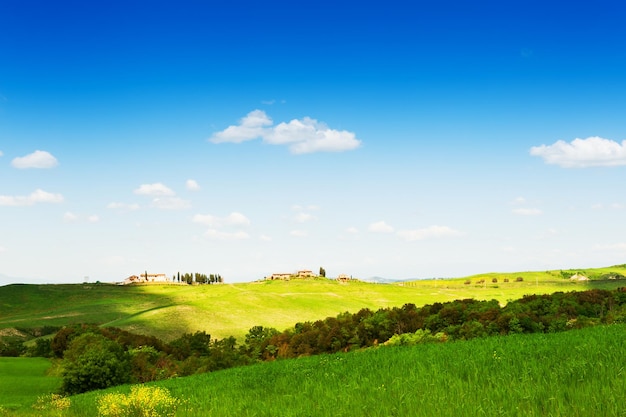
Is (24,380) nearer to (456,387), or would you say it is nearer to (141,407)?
(141,407)

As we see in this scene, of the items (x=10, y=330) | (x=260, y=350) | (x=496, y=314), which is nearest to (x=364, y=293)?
(x=10, y=330)

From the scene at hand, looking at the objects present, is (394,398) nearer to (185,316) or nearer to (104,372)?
(104,372)

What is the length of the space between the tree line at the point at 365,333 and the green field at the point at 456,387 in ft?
47.4

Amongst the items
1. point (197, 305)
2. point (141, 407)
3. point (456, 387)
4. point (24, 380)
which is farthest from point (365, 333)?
point (197, 305)

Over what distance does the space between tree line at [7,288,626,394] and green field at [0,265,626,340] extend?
3247cm

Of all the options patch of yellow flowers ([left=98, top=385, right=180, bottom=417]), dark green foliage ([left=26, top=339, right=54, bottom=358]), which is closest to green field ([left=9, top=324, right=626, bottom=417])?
patch of yellow flowers ([left=98, top=385, right=180, bottom=417])

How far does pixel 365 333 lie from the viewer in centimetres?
4012

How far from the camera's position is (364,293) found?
425 ft

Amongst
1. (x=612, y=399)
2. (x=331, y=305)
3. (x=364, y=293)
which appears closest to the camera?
(x=612, y=399)

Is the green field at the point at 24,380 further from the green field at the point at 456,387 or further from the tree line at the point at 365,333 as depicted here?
the green field at the point at 456,387

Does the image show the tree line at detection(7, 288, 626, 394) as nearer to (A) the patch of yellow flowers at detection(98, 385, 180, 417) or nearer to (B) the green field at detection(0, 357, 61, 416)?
(B) the green field at detection(0, 357, 61, 416)

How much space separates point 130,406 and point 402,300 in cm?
10768

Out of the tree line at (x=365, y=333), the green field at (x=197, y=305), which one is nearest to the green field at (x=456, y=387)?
the tree line at (x=365, y=333)

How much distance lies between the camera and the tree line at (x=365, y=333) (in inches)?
1268
